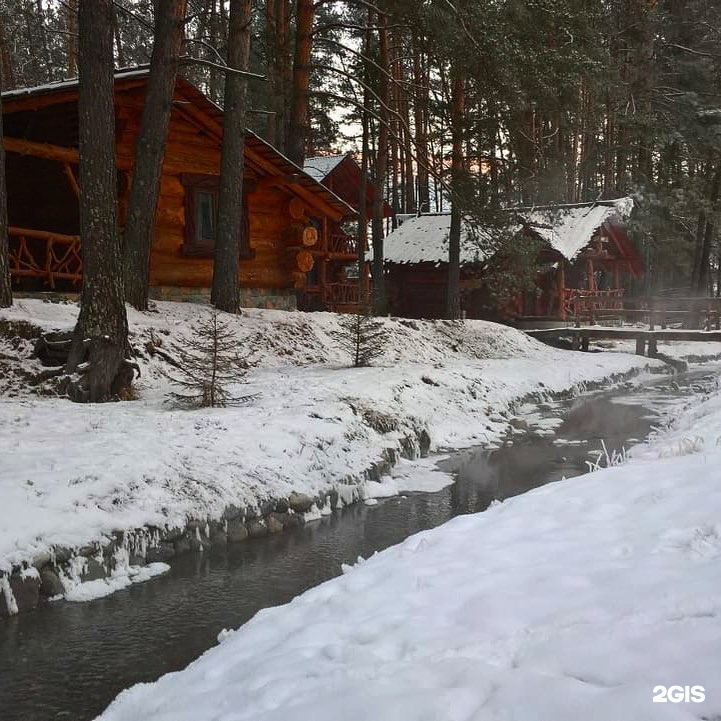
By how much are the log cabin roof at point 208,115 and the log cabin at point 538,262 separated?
10.2 meters

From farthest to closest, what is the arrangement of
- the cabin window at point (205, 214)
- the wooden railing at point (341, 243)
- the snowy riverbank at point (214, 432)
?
1. the wooden railing at point (341, 243)
2. the cabin window at point (205, 214)
3. the snowy riverbank at point (214, 432)

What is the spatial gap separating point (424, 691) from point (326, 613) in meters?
1.25

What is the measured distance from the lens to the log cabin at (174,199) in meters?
15.2

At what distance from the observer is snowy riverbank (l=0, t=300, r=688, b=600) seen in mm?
6320

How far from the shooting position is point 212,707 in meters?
3.24

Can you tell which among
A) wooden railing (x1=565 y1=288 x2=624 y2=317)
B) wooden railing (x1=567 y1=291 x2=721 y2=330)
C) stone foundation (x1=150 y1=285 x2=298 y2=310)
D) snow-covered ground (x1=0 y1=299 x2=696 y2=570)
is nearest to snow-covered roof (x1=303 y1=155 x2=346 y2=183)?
wooden railing (x1=565 y1=288 x2=624 y2=317)

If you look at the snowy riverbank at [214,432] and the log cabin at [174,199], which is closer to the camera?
the snowy riverbank at [214,432]

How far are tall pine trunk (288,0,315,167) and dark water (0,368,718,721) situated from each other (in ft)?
42.5

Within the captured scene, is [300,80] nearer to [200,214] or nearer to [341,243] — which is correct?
[200,214]

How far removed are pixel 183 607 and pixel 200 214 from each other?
1476cm

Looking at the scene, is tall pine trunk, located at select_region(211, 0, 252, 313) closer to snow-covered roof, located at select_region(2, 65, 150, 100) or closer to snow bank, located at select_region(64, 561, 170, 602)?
snow-covered roof, located at select_region(2, 65, 150, 100)

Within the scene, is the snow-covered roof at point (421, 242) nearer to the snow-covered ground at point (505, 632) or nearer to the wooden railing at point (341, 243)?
the wooden railing at point (341, 243)

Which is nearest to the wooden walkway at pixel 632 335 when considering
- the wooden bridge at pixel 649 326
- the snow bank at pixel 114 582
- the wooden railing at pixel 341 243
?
the wooden bridge at pixel 649 326

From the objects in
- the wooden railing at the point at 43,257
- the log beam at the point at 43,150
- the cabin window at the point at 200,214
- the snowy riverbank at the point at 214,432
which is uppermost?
the log beam at the point at 43,150
